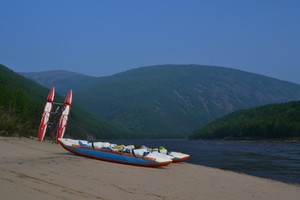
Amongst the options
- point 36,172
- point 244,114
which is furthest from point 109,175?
point 244,114

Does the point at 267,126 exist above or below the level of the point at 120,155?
above

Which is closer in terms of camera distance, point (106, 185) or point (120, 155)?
point (106, 185)

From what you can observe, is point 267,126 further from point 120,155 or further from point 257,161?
point 120,155

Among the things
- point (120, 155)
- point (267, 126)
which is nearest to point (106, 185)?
point (120, 155)

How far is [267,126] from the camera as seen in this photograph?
139000 mm

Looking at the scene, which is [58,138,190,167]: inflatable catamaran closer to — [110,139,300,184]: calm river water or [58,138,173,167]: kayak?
[58,138,173,167]: kayak

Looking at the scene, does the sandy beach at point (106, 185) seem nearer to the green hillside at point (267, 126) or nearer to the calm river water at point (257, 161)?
the calm river water at point (257, 161)

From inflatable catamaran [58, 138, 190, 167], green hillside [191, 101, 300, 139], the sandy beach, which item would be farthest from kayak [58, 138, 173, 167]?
green hillside [191, 101, 300, 139]

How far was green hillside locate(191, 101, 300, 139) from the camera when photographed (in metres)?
131

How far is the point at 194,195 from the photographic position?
17969 mm

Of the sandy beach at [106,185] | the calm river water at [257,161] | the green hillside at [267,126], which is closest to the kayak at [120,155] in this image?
the sandy beach at [106,185]

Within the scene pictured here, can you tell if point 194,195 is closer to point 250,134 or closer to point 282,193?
point 282,193

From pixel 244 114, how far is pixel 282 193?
178169mm

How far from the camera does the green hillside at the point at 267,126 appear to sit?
131m
